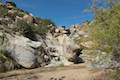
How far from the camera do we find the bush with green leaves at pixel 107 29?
31.4ft

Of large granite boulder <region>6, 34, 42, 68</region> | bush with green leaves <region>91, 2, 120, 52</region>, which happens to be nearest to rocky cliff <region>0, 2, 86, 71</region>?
large granite boulder <region>6, 34, 42, 68</region>

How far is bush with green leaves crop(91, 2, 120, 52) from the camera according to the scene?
9586mm

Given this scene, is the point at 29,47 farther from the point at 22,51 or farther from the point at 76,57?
the point at 76,57

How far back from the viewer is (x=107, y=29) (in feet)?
33.1

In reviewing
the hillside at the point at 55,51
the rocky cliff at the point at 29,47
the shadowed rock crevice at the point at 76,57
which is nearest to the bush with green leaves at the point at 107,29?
the hillside at the point at 55,51

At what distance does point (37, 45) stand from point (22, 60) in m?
2.17

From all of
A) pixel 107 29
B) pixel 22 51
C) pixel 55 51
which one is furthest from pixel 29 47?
pixel 107 29

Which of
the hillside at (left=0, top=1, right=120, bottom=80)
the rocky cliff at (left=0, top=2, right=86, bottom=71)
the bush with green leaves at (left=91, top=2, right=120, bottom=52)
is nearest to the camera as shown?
the bush with green leaves at (left=91, top=2, right=120, bottom=52)

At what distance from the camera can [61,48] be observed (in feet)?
78.9

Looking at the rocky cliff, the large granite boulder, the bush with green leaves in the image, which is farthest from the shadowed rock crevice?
the bush with green leaves

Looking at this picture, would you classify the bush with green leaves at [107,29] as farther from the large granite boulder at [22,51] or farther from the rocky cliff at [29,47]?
the large granite boulder at [22,51]

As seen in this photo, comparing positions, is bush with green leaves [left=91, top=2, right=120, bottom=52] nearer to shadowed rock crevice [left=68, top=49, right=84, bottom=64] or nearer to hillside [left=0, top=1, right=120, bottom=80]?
hillside [left=0, top=1, right=120, bottom=80]

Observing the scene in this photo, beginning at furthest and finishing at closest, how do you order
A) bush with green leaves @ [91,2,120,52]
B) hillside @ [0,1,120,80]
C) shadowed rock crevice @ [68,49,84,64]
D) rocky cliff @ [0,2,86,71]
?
1. shadowed rock crevice @ [68,49,84,64]
2. rocky cliff @ [0,2,86,71]
3. hillside @ [0,1,120,80]
4. bush with green leaves @ [91,2,120,52]

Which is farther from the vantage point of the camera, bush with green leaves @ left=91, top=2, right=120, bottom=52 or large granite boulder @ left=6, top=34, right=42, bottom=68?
large granite boulder @ left=6, top=34, right=42, bottom=68
